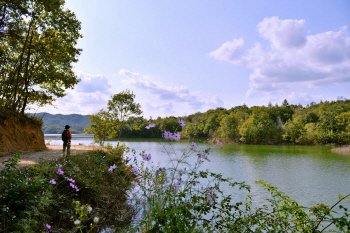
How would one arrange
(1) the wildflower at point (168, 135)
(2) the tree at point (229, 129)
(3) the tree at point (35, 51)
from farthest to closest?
(2) the tree at point (229, 129) < (3) the tree at point (35, 51) < (1) the wildflower at point (168, 135)

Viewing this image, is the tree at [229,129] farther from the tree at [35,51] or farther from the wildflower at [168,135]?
the wildflower at [168,135]

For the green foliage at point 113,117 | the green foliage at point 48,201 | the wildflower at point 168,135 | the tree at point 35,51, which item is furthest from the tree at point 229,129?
the wildflower at point 168,135

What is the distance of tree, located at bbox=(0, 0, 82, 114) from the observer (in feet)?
42.6

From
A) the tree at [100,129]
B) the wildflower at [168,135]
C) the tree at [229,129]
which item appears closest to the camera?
the wildflower at [168,135]

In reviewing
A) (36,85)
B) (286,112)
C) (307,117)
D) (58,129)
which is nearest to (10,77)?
(36,85)

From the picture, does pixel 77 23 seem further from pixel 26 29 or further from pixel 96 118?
pixel 96 118

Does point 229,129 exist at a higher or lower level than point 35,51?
lower

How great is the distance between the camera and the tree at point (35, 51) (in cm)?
1298

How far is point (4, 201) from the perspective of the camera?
362 cm

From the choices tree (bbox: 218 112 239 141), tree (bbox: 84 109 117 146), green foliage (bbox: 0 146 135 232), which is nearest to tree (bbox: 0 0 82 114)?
tree (bbox: 84 109 117 146)

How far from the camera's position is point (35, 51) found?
45.7ft

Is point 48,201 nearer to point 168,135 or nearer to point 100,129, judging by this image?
point 168,135

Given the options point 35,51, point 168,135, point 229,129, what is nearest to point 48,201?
point 168,135

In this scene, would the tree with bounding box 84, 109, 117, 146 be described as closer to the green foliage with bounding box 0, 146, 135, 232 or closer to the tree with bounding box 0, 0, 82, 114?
the tree with bounding box 0, 0, 82, 114
